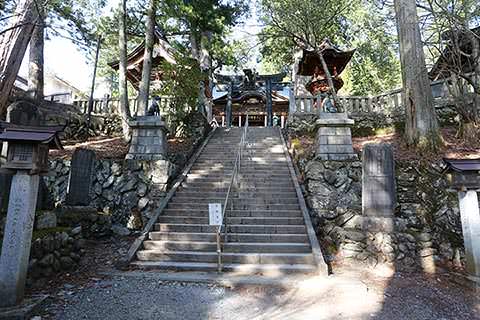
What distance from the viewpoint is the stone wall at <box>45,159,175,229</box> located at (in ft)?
23.0

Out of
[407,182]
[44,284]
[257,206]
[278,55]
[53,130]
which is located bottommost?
[44,284]

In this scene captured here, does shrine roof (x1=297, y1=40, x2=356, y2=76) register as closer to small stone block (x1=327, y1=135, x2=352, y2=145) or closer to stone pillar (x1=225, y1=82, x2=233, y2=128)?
stone pillar (x1=225, y1=82, x2=233, y2=128)

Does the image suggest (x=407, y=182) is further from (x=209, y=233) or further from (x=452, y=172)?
(x=209, y=233)

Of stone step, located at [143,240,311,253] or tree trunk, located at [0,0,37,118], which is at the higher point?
tree trunk, located at [0,0,37,118]

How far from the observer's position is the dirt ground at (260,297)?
140 inches

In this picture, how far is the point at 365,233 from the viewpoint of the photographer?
559cm

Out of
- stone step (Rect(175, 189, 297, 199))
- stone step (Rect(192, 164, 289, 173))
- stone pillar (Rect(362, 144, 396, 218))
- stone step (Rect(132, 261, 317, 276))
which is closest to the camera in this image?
stone step (Rect(132, 261, 317, 276))

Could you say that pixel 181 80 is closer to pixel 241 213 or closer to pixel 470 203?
pixel 241 213

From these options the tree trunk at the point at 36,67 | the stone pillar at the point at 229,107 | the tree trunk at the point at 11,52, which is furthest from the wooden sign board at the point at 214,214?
the stone pillar at the point at 229,107

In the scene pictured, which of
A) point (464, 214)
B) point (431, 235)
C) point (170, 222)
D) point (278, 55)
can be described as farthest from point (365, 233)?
point (278, 55)

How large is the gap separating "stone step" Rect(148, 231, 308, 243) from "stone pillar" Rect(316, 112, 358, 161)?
2499mm

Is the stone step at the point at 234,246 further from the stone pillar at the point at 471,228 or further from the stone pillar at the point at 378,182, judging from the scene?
the stone pillar at the point at 471,228

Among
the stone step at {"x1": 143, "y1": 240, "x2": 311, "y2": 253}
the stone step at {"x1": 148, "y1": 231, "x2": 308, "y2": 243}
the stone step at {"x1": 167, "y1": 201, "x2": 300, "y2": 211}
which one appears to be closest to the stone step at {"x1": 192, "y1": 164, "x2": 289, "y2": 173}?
the stone step at {"x1": 167, "y1": 201, "x2": 300, "y2": 211}

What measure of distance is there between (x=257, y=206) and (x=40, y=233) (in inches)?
163
